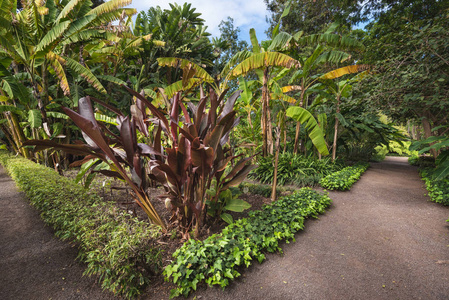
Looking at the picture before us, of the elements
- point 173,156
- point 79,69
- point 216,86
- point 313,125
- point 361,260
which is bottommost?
point 361,260

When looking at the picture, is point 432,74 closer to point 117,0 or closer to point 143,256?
point 143,256

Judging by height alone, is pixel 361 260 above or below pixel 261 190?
below

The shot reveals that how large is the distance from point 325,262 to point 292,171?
3492mm

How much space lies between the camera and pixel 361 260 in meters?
2.32

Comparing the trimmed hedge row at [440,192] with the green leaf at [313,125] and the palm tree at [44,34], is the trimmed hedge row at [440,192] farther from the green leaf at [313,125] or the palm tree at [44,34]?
the palm tree at [44,34]

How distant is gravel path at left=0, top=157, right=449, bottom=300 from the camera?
1869 mm

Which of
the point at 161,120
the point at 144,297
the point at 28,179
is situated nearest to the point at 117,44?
the point at 28,179

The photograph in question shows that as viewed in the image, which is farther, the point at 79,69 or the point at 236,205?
the point at 79,69

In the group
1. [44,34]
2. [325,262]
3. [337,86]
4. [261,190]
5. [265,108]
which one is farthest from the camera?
[337,86]

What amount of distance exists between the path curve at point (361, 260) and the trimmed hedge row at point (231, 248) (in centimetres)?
12

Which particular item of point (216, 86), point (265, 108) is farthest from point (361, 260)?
point (216, 86)

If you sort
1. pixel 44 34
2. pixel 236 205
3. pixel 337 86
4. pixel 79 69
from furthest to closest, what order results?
pixel 337 86 < pixel 79 69 < pixel 44 34 < pixel 236 205

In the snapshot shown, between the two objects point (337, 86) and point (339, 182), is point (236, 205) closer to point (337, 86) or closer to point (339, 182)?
point (339, 182)

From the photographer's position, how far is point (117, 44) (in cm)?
833
